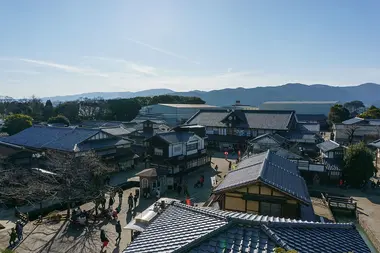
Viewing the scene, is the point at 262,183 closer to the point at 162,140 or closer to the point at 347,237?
the point at 347,237

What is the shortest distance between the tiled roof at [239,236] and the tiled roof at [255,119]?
36.6m

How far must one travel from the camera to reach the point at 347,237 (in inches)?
275

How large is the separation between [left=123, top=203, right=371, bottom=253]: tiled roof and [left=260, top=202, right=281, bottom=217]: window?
203 inches

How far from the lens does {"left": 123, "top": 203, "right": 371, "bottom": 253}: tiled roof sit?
18.8ft

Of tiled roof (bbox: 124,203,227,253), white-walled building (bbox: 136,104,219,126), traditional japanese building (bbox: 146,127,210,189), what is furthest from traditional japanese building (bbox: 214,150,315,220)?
white-walled building (bbox: 136,104,219,126)

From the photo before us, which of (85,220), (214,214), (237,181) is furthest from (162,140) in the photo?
(214,214)

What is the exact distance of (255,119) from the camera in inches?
1821

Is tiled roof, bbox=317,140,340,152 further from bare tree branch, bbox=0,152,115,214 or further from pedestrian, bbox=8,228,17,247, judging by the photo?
pedestrian, bbox=8,228,17,247

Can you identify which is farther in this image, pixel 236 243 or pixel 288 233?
pixel 288 233

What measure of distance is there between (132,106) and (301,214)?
61858 mm

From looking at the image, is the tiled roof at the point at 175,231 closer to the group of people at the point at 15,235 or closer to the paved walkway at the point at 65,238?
the paved walkway at the point at 65,238

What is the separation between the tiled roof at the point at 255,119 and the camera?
43547mm

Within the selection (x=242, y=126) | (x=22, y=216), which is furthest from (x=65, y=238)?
(x=242, y=126)

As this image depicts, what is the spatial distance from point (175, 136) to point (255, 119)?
20.8 metres
